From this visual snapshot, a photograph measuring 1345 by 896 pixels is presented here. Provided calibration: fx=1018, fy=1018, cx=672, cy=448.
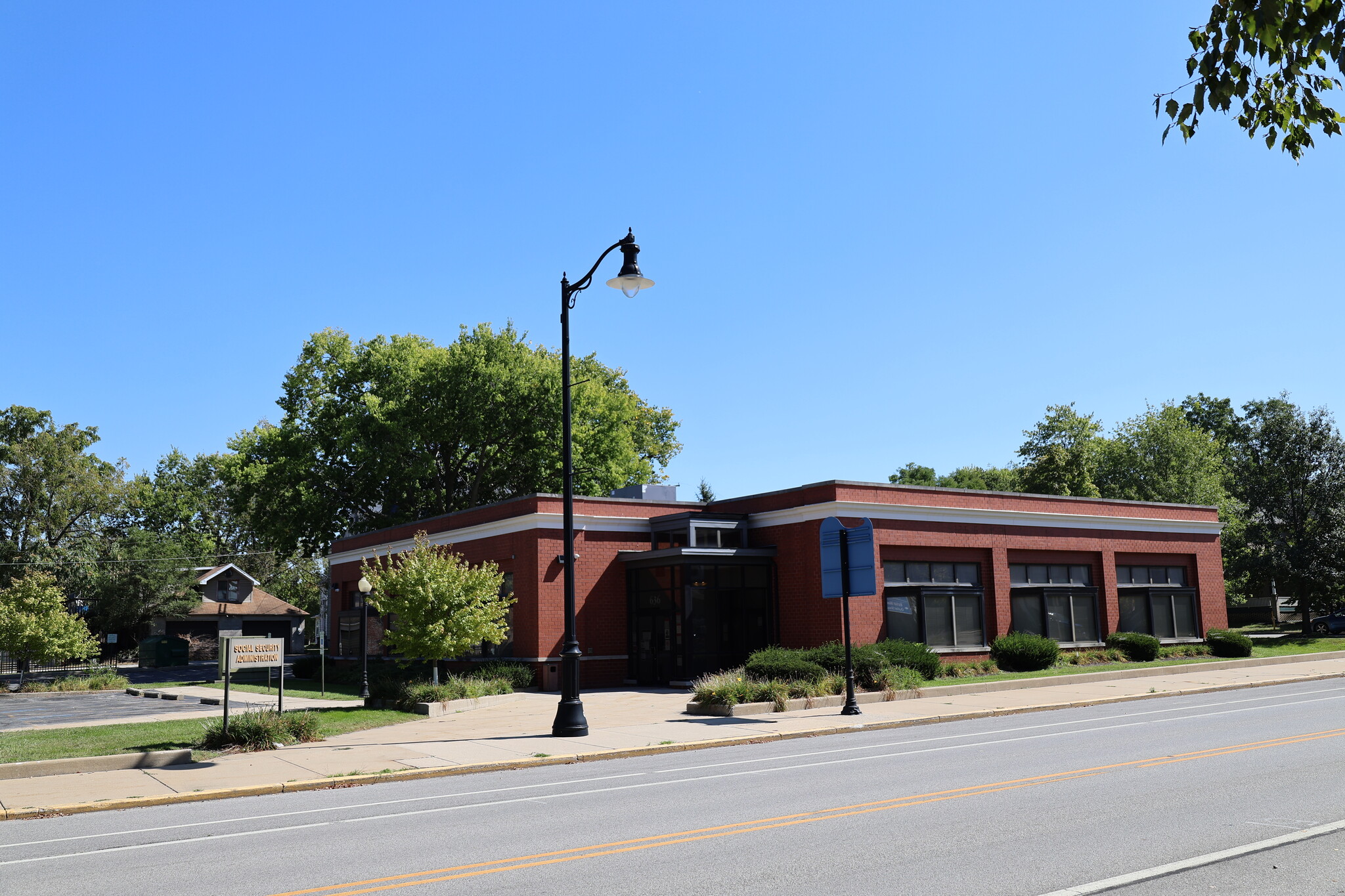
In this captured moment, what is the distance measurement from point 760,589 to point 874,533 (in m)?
3.93

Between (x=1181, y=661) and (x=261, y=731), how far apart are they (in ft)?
97.0

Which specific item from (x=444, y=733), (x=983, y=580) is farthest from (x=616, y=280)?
(x=983, y=580)

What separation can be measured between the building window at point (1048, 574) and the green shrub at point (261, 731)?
78.7 ft

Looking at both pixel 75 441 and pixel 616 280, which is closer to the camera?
pixel 616 280

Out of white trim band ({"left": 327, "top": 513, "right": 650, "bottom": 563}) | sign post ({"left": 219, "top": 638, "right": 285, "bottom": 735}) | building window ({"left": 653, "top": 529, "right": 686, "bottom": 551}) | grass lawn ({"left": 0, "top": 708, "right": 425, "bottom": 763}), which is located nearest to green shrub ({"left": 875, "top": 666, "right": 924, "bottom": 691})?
building window ({"left": 653, "top": 529, "right": 686, "bottom": 551})

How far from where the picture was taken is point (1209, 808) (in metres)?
9.77

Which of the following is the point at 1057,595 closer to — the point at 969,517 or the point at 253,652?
the point at 969,517

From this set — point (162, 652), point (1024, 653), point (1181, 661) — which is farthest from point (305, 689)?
point (1181, 661)

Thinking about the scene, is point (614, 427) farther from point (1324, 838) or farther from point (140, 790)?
point (1324, 838)

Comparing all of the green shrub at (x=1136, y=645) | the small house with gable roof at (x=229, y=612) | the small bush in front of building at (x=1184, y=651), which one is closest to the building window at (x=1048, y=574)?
the green shrub at (x=1136, y=645)

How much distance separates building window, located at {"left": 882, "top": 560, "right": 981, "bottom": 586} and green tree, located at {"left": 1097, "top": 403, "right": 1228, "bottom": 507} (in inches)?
1480

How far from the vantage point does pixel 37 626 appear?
132 feet

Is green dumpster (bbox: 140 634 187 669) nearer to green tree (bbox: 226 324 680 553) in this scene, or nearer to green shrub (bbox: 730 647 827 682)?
green tree (bbox: 226 324 680 553)

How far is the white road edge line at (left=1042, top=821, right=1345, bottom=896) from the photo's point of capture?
6.90 metres
